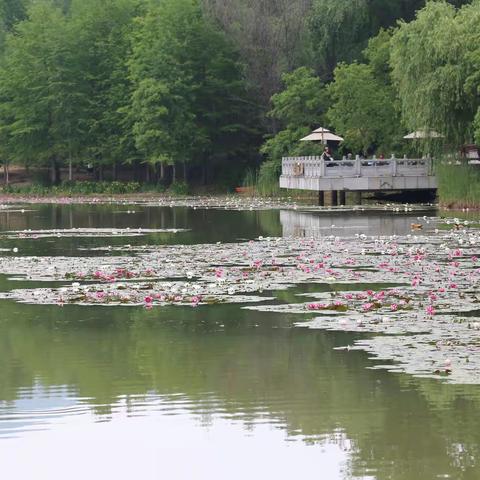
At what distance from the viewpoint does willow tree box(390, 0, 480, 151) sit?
48750 millimetres

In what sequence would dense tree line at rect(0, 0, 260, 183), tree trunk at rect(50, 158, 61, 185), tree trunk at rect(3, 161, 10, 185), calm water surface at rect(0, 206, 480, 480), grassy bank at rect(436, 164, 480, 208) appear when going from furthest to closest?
tree trunk at rect(3, 161, 10, 185)
tree trunk at rect(50, 158, 61, 185)
dense tree line at rect(0, 0, 260, 183)
grassy bank at rect(436, 164, 480, 208)
calm water surface at rect(0, 206, 480, 480)

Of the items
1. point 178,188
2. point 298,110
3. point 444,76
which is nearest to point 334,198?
point 444,76

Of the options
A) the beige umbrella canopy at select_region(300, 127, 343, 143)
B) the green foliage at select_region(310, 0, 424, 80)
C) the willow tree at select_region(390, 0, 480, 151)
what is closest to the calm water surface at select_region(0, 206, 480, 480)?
the willow tree at select_region(390, 0, 480, 151)

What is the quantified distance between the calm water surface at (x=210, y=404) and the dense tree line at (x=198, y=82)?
38.1m

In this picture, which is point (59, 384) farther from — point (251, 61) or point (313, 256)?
point (251, 61)

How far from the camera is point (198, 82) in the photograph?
85.4m

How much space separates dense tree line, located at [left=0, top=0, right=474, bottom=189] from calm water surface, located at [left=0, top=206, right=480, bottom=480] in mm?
38097

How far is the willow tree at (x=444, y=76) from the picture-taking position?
48750 mm

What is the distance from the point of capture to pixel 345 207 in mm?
55938

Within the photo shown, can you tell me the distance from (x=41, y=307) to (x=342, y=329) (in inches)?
222

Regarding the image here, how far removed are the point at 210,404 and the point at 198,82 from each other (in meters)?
73.5

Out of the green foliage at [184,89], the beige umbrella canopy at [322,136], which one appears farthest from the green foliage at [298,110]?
the green foliage at [184,89]

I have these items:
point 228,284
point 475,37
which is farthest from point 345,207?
point 228,284

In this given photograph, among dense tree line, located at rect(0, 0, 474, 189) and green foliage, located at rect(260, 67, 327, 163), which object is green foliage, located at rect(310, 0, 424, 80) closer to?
dense tree line, located at rect(0, 0, 474, 189)
